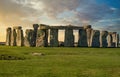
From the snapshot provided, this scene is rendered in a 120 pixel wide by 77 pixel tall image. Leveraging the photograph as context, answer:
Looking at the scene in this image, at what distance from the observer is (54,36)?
82125 millimetres

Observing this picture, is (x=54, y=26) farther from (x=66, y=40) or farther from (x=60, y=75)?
(x=60, y=75)

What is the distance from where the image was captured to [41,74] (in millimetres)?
20859

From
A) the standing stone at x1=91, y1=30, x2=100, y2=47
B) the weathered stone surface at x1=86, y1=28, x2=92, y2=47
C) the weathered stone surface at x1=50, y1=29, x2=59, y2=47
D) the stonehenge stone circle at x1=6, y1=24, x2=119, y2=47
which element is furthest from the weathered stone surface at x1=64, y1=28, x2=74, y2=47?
the standing stone at x1=91, y1=30, x2=100, y2=47

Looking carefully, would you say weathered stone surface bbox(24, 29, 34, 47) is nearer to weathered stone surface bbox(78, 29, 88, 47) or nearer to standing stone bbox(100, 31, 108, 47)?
weathered stone surface bbox(78, 29, 88, 47)

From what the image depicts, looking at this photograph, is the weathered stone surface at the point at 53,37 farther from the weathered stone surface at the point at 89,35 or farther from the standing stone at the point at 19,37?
the standing stone at the point at 19,37

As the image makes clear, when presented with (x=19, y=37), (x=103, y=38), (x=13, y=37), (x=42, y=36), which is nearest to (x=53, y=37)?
(x=42, y=36)

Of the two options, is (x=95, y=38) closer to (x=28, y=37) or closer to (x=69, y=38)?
(x=69, y=38)

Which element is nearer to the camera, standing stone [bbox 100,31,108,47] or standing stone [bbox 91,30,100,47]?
standing stone [bbox 91,30,100,47]

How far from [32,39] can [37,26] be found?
146 inches

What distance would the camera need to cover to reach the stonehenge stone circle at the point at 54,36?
8137cm

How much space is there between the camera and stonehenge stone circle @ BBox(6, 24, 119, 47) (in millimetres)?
81369

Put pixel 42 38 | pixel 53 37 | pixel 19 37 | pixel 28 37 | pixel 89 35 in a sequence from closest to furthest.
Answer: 1. pixel 42 38
2. pixel 53 37
3. pixel 28 37
4. pixel 89 35
5. pixel 19 37

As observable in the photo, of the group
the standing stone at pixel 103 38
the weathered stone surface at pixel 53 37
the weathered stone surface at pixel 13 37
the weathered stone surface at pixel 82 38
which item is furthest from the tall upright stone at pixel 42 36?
the standing stone at pixel 103 38

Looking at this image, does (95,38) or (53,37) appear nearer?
(53,37)
